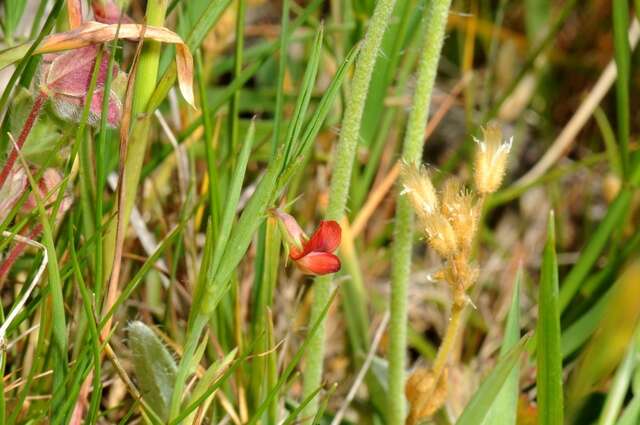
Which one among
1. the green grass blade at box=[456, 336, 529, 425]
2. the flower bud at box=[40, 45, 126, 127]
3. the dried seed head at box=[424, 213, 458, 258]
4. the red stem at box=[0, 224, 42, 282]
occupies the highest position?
the flower bud at box=[40, 45, 126, 127]

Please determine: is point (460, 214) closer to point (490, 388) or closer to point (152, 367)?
point (490, 388)

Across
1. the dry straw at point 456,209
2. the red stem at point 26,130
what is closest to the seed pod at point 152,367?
the red stem at point 26,130

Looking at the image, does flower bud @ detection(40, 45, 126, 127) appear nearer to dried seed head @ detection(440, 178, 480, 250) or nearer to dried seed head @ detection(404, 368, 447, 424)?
dried seed head @ detection(440, 178, 480, 250)

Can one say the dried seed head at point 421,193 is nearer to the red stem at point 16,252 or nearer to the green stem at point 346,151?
the green stem at point 346,151

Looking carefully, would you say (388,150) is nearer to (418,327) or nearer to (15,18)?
(418,327)

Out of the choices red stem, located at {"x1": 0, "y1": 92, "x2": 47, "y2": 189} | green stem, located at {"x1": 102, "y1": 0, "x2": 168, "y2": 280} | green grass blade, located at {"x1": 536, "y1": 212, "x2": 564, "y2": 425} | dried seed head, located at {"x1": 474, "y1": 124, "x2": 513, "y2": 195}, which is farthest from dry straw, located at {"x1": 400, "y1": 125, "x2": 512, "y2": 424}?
red stem, located at {"x1": 0, "y1": 92, "x2": 47, "y2": 189}

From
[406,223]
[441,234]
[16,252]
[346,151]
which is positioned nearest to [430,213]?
[441,234]
